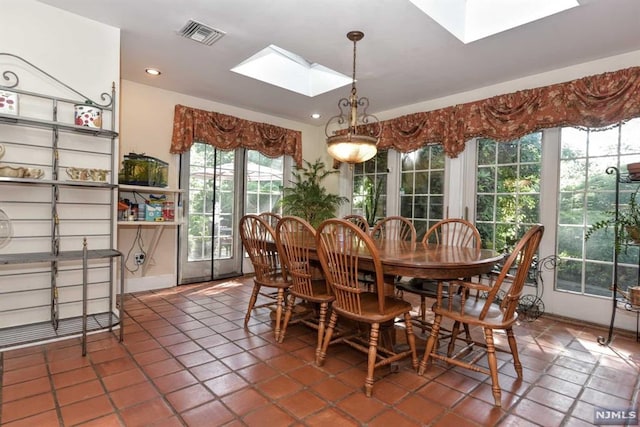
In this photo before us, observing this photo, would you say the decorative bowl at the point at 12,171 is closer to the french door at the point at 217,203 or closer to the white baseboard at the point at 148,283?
the white baseboard at the point at 148,283

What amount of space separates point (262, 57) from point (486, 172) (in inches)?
112

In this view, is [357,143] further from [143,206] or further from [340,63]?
[143,206]

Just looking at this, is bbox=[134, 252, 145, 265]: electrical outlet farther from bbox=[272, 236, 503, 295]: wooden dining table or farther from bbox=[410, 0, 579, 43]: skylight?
bbox=[410, 0, 579, 43]: skylight

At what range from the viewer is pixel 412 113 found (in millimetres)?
4332

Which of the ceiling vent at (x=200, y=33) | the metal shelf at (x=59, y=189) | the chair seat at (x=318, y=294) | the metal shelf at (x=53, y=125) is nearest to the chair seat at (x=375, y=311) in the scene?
the chair seat at (x=318, y=294)

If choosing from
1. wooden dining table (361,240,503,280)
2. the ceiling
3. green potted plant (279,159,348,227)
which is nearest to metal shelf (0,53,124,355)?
the ceiling

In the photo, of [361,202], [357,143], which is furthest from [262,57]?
[361,202]

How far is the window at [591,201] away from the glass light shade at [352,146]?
204 cm

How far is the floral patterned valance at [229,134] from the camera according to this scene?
4.00 meters

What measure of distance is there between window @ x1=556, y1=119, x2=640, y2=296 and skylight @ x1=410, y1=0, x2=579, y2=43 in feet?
4.13

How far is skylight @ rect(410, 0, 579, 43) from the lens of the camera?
234cm

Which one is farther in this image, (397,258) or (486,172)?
(486,172)

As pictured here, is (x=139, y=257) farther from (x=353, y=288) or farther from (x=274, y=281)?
(x=353, y=288)

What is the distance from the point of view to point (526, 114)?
10.6 ft
